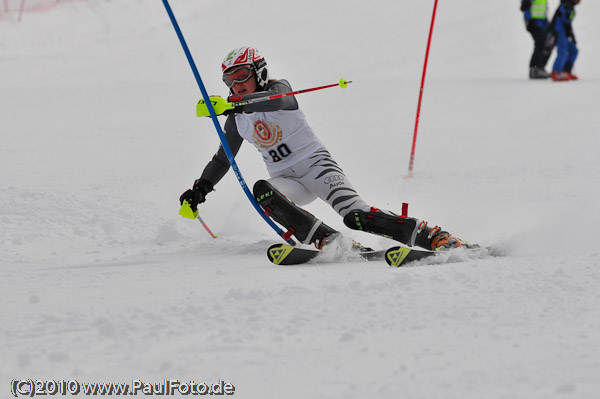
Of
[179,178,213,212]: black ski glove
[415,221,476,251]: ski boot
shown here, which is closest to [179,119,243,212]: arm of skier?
[179,178,213,212]: black ski glove

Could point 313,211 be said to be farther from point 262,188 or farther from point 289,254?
point 289,254

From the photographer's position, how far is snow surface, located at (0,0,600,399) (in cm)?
241

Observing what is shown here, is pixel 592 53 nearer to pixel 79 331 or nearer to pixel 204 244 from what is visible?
pixel 204 244

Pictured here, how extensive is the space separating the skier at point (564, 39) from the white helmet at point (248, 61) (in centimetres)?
797

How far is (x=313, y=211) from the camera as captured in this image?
20.1 ft

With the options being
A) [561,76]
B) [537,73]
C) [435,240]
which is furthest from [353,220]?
[537,73]

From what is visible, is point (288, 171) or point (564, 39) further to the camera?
point (564, 39)

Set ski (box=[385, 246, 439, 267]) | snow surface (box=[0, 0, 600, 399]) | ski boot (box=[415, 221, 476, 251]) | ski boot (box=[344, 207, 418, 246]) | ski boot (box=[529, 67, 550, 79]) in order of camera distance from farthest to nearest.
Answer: ski boot (box=[529, 67, 550, 79]), ski boot (box=[344, 207, 418, 246]), ski boot (box=[415, 221, 476, 251]), ski (box=[385, 246, 439, 267]), snow surface (box=[0, 0, 600, 399])

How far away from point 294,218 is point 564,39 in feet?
27.8

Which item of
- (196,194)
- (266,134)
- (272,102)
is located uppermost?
(272,102)

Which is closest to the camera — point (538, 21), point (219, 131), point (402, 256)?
point (402, 256)

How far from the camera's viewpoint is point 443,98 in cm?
1095

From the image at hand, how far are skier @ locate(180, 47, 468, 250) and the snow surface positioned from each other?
0.38 m

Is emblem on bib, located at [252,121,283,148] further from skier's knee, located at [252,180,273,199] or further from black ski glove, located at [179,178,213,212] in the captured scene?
black ski glove, located at [179,178,213,212]
